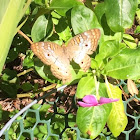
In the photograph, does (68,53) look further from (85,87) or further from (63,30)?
(63,30)

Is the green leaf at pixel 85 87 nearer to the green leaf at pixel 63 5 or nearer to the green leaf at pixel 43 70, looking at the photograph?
the green leaf at pixel 43 70

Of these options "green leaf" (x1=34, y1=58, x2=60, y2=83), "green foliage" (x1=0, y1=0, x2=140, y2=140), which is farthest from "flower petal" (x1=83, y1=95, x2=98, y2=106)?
"green leaf" (x1=34, y1=58, x2=60, y2=83)

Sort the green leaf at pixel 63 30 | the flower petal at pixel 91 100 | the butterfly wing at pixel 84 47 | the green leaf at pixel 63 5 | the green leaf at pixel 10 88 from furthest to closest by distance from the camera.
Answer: the green leaf at pixel 10 88, the green leaf at pixel 63 30, the green leaf at pixel 63 5, the butterfly wing at pixel 84 47, the flower petal at pixel 91 100

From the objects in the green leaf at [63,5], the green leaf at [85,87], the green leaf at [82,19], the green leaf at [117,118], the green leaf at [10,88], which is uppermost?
the green leaf at [63,5]

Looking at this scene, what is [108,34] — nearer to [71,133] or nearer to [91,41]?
[91,41]

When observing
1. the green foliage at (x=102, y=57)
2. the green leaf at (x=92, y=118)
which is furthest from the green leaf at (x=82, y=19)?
the green leaf at (x=92, y=118)

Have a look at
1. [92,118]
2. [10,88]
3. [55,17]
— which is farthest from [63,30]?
[10,88]
